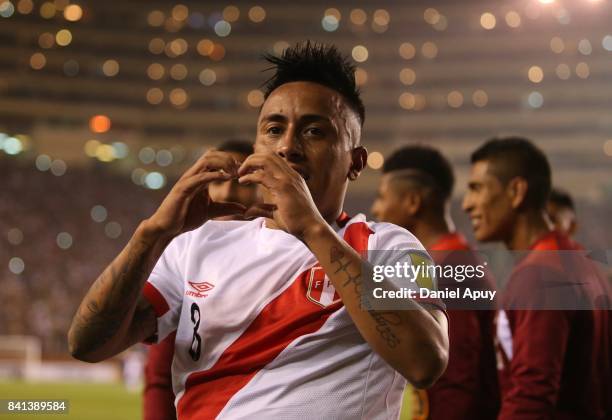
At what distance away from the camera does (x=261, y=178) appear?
1.85 m

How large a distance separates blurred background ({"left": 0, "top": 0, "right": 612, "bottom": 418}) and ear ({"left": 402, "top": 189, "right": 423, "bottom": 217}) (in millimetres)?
32354

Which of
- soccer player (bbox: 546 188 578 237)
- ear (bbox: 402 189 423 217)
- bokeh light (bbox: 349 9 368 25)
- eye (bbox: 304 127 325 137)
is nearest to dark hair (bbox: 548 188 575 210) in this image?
soccer player (bbox: 546 188 578 237)

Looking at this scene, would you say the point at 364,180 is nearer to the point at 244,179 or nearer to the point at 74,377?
the point at 74,377

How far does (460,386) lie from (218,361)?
1711 millimetres

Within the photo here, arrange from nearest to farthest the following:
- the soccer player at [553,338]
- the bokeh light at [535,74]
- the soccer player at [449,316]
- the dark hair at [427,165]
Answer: the soccer player at [553,338], the soccer player at [449,316], the dark hair at [427,165], the bokeh light at [535,74]

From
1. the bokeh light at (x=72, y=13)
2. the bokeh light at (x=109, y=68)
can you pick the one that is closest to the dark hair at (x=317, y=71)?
the bokeh light at (x=72, y=13)

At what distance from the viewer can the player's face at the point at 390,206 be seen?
444cm

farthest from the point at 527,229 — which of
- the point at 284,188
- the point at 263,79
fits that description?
the point at 263,79

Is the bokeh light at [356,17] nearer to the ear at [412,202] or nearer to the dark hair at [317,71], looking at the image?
the ear at [412,202]

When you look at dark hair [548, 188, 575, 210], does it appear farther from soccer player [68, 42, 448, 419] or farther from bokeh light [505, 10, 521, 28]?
bokeh light [505, 10, 521, 28]

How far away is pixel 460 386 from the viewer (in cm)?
345

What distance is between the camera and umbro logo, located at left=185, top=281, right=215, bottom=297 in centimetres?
210

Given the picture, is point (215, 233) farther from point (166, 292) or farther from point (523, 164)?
point (523, 164)

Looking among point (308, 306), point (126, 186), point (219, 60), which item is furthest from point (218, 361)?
point (219, 60)
